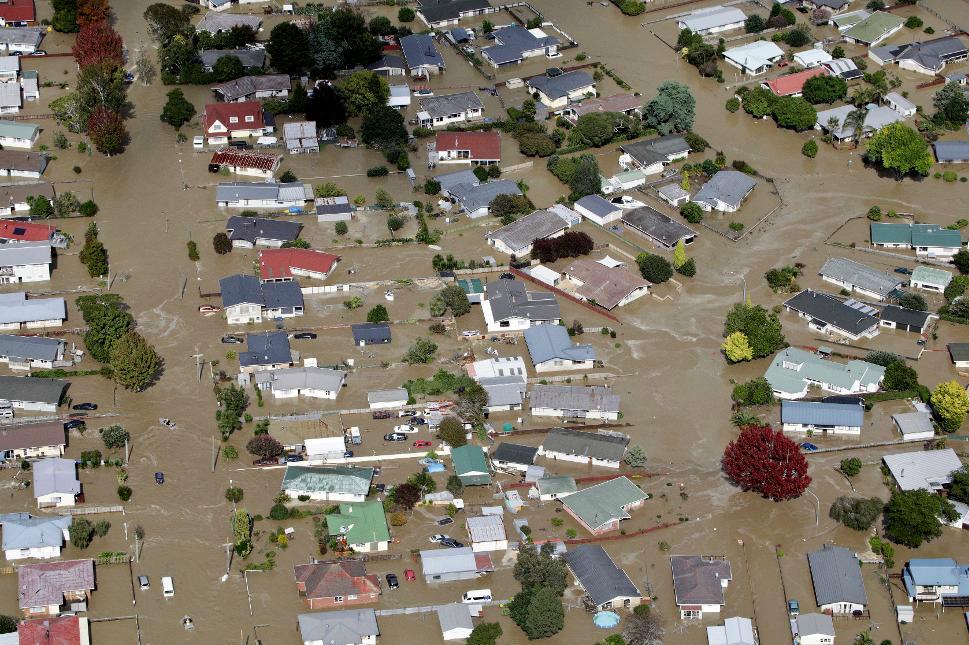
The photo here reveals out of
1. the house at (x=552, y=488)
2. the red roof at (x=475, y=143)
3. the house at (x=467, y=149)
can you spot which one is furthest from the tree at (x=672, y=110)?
the house at (x=552, y=488)

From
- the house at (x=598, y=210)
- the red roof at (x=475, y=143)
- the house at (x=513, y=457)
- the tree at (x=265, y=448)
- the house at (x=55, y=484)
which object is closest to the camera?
the house at (x=55, y=484)

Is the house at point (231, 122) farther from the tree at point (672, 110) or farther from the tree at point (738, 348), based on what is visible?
the tree at point (738, 348)

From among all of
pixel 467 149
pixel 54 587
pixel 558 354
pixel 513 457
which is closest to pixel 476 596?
pixel 513 457

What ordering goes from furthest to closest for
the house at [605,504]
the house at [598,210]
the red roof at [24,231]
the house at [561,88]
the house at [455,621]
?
1. the house at [561,88]
2. the house at [598,210]
3. the red roof at [24,231]
4. the house at [605,504]
5. the house at [455,621]

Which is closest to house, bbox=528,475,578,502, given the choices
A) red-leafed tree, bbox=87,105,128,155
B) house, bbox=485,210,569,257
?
house, bbox=485,210,569,257

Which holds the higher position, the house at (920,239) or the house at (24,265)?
the house at (920,239)

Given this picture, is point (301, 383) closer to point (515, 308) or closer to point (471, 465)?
point (471, 465)

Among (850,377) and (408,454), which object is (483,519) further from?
(850,377)
